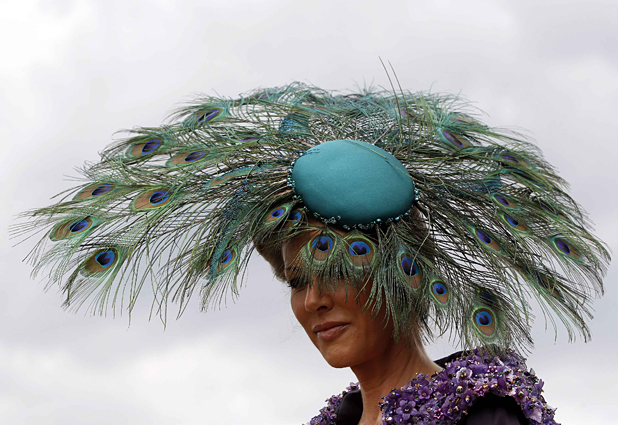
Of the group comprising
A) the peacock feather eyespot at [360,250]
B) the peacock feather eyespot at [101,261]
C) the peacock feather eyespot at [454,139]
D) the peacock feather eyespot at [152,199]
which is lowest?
the peacock feather eyespot at [360,250]

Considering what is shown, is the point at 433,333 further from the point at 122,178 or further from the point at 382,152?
the point at 122,178

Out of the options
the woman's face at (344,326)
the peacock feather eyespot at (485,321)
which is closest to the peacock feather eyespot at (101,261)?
the woman's face at (344,326)

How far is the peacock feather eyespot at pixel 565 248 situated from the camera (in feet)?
13.5

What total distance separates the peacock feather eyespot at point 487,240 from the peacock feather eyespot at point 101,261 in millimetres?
1736

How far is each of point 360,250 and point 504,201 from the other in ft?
2.80

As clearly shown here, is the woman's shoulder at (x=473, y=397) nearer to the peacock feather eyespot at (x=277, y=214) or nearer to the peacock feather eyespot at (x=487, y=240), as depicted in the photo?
the peacock feather eyespot at (x=487, y=240)

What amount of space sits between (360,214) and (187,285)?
2.98 ft

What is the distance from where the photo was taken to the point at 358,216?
388 cm

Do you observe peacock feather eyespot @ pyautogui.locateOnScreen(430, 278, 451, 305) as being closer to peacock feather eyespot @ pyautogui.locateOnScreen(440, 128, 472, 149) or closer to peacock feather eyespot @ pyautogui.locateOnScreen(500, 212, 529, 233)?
peacock feather eyespot @ pyautogui.locateOnScreen(500, 212, 529, 233)

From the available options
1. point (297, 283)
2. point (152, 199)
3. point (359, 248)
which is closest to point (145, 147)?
point (152, 199)

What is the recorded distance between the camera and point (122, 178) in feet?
14.2

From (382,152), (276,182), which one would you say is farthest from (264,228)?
(382,152)

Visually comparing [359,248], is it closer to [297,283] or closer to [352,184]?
[352,184]

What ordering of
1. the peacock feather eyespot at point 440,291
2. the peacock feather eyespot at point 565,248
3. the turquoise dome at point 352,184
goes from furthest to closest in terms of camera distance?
the peacock feather eyespot at point 565,248 < the turquoise dome at point 352,184 < the peacock feather eyespot at point 440,291
